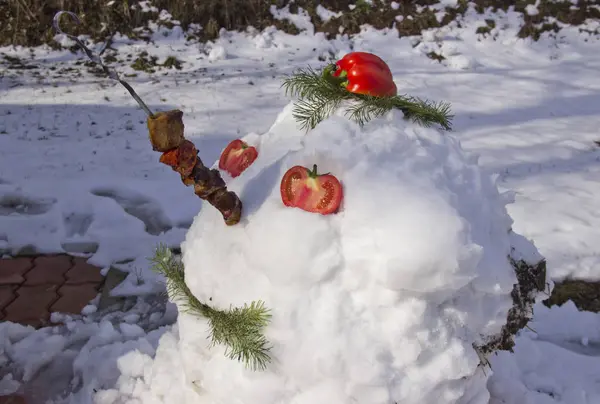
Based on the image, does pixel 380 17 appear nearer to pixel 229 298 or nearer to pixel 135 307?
pixel 135 307

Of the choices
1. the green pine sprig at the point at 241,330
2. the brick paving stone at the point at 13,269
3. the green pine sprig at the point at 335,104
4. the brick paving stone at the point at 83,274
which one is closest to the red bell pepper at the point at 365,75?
the green pine sprig at the point at 335,104

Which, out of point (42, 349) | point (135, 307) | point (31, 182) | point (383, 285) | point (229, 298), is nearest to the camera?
point (383, 285)

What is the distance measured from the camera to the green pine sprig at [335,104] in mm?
1810

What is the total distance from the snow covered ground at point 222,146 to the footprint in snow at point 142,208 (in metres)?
0.02

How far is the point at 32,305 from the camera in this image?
3.19 metres

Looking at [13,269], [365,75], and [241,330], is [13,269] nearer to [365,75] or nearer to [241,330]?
[241,330]

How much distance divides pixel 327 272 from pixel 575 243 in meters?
3.04

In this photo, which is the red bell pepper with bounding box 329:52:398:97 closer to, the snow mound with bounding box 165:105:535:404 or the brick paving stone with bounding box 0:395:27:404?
the snow mound with bounding box 165:105:535:404

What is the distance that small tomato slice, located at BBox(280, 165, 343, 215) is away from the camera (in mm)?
1546

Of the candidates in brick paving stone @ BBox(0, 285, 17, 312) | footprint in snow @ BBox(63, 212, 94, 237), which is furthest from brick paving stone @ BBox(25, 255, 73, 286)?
footprint in snow @ BBox(63, 212, 94, 237)

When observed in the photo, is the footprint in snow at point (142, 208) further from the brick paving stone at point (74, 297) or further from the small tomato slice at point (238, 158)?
the small tomato slice at point (238, 158)

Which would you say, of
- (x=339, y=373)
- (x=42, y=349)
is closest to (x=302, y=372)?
(x=339, y=373)

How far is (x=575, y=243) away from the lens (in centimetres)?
388

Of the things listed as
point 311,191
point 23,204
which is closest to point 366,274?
point 311,191
